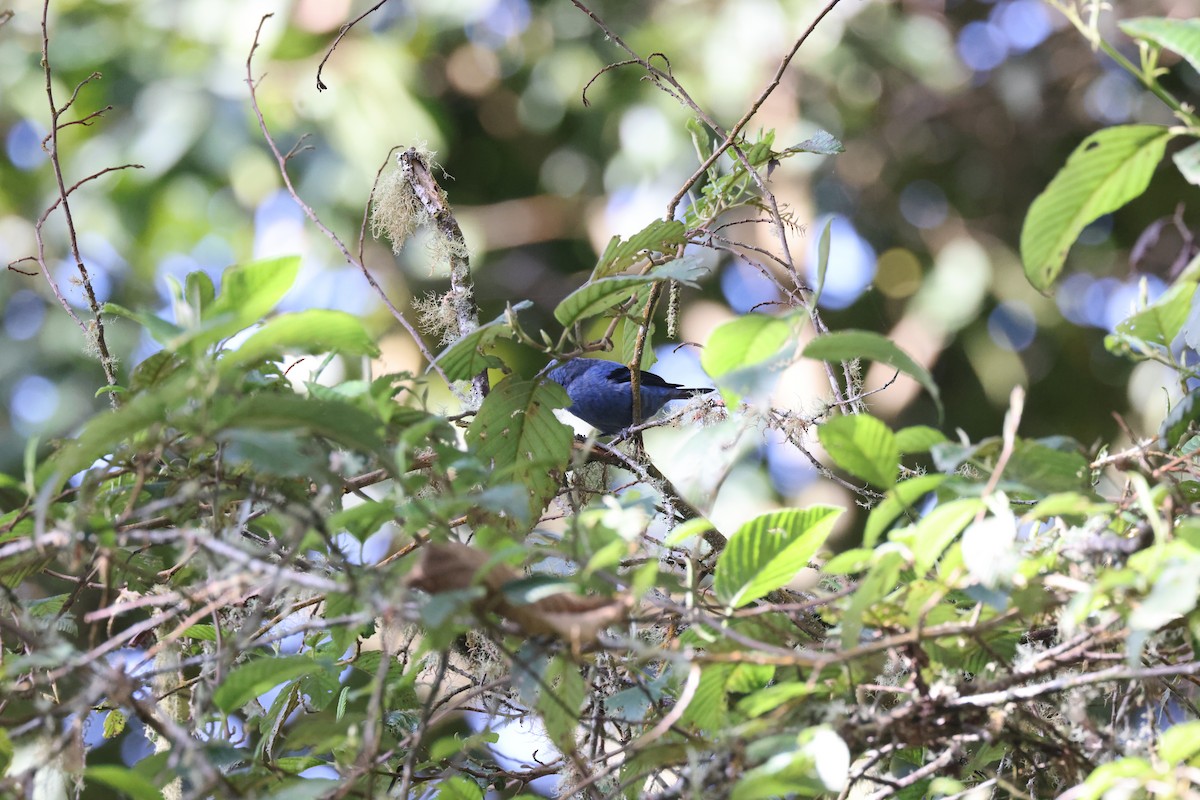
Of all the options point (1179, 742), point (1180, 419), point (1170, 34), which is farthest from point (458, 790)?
point (1170, 34)

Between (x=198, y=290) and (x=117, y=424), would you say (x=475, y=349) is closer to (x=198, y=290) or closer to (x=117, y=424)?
(x=198, y=290)

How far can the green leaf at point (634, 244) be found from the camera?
172 cm

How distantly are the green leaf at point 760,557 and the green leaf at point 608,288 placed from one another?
1.22ft

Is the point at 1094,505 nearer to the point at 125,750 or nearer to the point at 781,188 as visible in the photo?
the point at 781,188

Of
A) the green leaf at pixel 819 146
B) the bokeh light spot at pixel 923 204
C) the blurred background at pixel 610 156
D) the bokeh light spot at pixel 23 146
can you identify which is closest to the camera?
the green leaf at pixel 819 146

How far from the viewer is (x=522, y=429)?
5.79ft

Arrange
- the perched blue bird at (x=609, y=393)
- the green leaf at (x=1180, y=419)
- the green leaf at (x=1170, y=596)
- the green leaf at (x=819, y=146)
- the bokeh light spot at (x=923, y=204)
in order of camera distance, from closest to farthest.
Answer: the green leaf at (x=1170, y=596) < the green leaf at (x=1180, y=419) < the green leaf at (x=819, y=146) < the perched blue bird at (x=609, y=393) < the bokeh light spot at (x=923, y=204)

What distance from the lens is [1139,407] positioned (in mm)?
5172

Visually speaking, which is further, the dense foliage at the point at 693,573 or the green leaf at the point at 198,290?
the green leaf at the point at 198,290

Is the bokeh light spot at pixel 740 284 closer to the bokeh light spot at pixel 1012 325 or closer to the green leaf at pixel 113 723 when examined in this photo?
the bokeh light spot at pixel 1012 325

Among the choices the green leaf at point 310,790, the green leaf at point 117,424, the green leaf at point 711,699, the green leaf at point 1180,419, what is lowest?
the green leaf at point 711,699

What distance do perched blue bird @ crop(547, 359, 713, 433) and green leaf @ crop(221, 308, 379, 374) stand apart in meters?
2.53

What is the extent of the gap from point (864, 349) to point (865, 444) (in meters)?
0.11

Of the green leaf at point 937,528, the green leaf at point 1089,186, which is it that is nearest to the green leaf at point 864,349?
the green leaf at point 937,528
